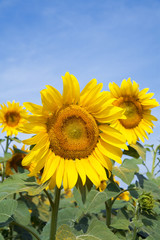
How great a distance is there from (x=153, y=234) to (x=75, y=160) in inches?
41.0

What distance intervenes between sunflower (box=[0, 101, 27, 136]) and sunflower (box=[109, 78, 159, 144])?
2647mm

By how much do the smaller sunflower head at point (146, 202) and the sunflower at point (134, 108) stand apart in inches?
35.7

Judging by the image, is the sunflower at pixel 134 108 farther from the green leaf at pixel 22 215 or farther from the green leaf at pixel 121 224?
the green leaf at pixel 22 215

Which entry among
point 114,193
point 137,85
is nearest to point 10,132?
point 137,85

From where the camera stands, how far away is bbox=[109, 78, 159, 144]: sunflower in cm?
343

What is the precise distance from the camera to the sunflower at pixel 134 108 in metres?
3.43

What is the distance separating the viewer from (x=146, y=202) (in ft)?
8.21

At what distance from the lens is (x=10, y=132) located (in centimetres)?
559

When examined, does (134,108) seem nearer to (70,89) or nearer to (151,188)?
(151,188)

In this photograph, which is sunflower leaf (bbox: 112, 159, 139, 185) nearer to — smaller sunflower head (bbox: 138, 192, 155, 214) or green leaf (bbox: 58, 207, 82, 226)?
smaller sunflower head (bbox: 138, 192, 155, 214)

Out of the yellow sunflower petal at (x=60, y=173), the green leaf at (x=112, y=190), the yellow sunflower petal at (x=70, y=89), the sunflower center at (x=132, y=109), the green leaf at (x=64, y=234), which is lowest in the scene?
the green leaf at (x=64, y=234)

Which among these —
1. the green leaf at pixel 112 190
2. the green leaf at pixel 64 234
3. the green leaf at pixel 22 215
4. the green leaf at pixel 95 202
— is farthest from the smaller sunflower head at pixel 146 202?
the green leaf at pixel 22 215

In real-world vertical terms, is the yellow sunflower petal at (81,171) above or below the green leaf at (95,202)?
above

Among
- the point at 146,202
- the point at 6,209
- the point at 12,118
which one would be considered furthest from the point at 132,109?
the point at 12,118
